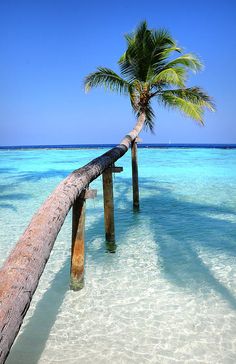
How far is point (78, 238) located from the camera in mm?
4367

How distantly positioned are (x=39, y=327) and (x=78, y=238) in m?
1.23

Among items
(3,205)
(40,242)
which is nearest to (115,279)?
(40,242)

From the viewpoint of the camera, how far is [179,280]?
195 inches

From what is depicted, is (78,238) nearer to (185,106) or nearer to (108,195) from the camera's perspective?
(108,195)

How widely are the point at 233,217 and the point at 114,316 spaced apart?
6289 mm

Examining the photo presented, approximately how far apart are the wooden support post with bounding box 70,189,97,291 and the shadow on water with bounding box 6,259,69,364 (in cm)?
25

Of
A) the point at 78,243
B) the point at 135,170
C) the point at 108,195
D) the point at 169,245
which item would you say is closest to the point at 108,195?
the point at 108,195

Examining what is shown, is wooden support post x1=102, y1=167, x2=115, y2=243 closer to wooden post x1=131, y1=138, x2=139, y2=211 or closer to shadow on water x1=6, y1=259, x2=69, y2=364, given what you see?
shadow on water x1=6, y1=259, x2=69, y2=364

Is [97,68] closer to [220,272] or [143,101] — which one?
[143,101]

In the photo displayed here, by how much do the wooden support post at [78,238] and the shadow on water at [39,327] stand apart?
0.25 m

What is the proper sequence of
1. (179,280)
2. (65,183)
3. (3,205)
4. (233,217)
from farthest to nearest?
Result: (3,205) → (233,217) → (179,280) → (65,183)

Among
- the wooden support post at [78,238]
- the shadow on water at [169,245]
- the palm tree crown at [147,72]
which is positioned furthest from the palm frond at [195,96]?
the wooden support post at [78,238]

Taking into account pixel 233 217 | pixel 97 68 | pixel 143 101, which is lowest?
pixel 233 217

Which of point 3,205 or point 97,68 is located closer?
point 97,68
